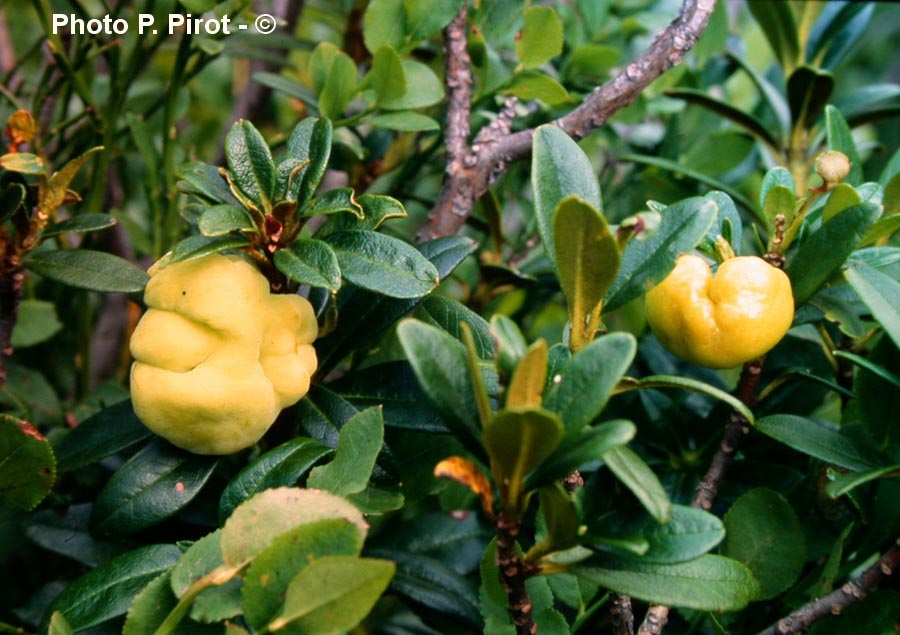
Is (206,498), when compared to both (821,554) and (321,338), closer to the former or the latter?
(321,338)

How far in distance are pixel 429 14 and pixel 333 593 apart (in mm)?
534

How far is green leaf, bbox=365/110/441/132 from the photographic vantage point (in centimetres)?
75

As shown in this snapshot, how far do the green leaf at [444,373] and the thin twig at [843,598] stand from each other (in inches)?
10.2

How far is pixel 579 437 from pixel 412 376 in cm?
21

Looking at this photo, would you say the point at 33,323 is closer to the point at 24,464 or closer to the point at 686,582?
the point at 24,464

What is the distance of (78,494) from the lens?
755mm

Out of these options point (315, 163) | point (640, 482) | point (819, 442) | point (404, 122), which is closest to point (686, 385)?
point (640, 482)

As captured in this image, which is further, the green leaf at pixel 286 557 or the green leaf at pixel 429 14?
the green leaf at pixel 429 14

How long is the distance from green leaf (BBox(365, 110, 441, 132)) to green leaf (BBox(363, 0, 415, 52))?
0.13ft

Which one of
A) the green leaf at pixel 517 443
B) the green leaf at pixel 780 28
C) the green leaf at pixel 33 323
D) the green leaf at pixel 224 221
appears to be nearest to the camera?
the green leaf at pixel 517 443

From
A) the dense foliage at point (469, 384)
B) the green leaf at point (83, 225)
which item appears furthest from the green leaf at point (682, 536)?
the green leaf at point (83, 225)

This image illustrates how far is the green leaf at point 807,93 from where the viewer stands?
2.95ft

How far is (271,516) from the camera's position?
48 cm

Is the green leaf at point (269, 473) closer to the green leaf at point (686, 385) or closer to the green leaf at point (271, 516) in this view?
the green leaf at point (271, 516)
